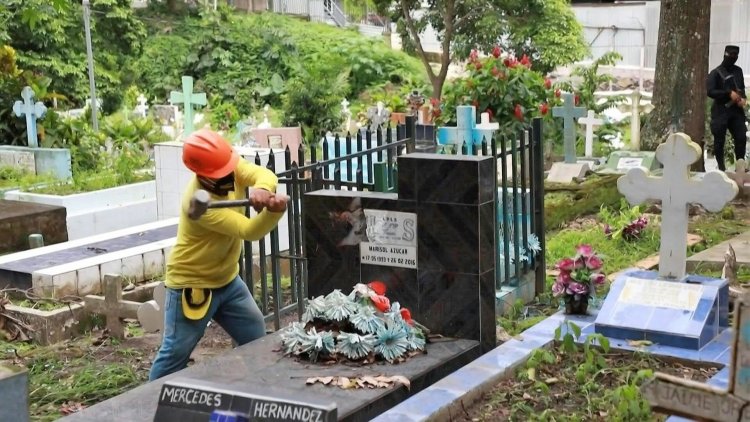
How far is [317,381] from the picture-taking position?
4734 mm

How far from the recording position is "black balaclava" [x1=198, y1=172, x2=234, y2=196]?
5.19 metres

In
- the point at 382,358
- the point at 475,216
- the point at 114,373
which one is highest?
the point at 475,216

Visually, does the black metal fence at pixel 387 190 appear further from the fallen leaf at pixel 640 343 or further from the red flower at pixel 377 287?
the fallen leaf at pixel 640 343

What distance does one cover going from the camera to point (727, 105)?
1177 cm

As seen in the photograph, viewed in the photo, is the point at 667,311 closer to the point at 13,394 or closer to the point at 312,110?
the point at 13,394

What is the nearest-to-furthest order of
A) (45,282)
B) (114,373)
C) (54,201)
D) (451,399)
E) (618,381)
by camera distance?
(451,399), (618,381), (114,373), (45,282), (54,201)

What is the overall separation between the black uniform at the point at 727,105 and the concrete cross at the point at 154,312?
7.54m

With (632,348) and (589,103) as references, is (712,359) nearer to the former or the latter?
(632,348)

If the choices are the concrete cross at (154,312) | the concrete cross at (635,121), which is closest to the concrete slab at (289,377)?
the concrete cross at (154,312)

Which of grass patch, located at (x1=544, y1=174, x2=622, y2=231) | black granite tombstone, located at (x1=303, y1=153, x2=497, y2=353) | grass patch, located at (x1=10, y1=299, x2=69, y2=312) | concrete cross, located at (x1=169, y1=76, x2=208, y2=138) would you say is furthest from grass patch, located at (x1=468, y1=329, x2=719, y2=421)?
concrete cross, located at (x1=169, y1=76, x2=208, y2=138)

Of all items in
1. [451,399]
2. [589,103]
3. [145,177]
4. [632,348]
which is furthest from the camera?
[589,103]

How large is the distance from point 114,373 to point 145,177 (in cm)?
654

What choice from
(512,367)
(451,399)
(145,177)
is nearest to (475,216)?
(512,367)

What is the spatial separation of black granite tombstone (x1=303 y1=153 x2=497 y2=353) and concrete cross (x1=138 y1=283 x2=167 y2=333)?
4.80 ft
